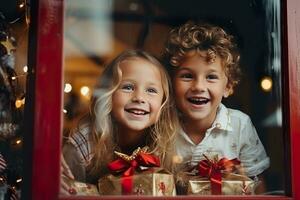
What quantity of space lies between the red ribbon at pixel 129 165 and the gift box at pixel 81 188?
71mm

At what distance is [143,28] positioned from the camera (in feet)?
4.91

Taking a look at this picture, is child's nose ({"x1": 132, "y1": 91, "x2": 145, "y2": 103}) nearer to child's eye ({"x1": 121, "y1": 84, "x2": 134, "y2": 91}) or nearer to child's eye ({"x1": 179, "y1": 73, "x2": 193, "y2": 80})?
child's eye ({"x1": 121, "y1": 84, "x2": 134, "y2": 91})

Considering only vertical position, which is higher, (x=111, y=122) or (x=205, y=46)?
(x=205, y=46)

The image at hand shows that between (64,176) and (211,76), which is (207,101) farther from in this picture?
(64,176)

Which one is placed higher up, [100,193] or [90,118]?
[90,118]

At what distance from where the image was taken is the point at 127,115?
146 centimetres

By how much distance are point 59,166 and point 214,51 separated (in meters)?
0.54

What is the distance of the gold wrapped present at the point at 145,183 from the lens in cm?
141

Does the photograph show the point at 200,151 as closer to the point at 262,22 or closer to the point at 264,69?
the point at 264,69

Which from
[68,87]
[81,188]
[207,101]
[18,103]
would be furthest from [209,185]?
[18,103]

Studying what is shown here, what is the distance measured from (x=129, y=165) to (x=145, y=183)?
0.21 feet

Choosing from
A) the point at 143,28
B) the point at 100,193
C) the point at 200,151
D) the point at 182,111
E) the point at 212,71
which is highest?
the point at 143,28

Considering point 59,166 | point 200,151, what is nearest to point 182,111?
point 200,151

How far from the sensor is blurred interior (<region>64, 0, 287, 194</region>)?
1438 mm
